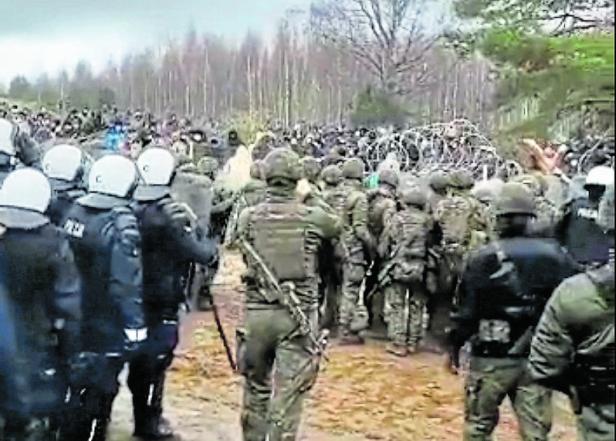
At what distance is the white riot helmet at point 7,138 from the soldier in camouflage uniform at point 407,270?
3623 mm

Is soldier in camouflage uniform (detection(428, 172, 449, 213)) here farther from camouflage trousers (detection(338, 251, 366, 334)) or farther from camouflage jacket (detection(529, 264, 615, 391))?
camouflage jacket (detection(529, 264, 615, 391))

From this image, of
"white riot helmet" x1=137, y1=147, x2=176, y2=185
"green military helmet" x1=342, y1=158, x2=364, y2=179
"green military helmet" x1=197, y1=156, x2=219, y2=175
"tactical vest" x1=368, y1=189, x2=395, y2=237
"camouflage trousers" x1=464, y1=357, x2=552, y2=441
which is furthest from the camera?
"green military helmet" x1=197, y1=156, x2=219, y2=175

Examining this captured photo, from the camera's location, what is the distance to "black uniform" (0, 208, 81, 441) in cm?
528

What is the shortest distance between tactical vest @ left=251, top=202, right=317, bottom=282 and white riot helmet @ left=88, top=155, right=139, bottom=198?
755 millimetres

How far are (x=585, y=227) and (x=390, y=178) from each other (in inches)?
141

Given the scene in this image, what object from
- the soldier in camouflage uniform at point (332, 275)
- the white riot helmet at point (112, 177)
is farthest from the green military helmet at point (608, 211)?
the soldier in camouflage uniform at point (332, 275)

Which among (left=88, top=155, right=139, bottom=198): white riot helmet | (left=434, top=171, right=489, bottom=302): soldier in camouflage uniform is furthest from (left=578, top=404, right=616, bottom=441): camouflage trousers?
(left=434, top=171, right=489, bottom=302): soldier in camouflage uniform

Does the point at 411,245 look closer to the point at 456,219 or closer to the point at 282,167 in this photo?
the point at 456,219

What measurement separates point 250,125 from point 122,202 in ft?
106

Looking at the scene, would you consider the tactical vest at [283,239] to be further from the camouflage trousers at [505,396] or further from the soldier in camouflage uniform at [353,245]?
the soldier in camouflage uniform at [353,245]

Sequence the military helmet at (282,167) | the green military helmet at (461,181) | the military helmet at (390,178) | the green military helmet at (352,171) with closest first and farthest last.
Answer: the military helmet at (282,167), the green military helmet at (461,181), the green military helmet at (352,171), the military helmet at (390,178)

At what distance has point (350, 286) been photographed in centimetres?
1123

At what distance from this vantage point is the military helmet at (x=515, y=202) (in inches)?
238

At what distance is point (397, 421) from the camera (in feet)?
28.2
